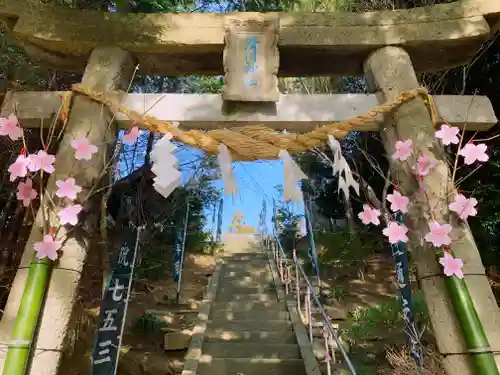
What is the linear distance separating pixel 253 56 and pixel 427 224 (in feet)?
5.87

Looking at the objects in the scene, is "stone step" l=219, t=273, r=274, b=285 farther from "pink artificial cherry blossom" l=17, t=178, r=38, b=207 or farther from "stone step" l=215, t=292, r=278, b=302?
"pink artificial cherry blossom" l=17, t=178, r=38, b=207

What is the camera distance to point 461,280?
262 cm

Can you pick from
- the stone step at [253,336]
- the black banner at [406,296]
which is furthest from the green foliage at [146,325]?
the black banner at [406,296]

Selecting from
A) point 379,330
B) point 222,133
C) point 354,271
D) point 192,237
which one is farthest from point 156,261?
point 222,133

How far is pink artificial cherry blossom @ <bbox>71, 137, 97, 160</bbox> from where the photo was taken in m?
2.83

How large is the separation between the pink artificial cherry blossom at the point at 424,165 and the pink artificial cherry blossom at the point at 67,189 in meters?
2.24

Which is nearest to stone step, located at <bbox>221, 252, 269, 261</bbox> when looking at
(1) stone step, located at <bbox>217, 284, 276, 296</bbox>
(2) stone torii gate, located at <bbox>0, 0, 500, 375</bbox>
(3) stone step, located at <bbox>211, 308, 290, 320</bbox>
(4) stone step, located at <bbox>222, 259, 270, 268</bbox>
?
(4) stone step, located at <bbox>222, 259, 270, 268</bbox>

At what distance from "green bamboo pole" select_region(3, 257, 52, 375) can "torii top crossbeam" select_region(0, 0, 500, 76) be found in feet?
6.17

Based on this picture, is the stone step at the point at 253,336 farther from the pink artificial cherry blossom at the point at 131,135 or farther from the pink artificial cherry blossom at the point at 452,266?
the pink artificial cherry blossom at the point at 131,135

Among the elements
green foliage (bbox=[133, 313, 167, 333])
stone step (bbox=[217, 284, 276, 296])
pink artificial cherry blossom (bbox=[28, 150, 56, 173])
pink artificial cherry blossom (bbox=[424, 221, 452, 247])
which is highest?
stone step (bbox=[217, 284, 276, 296])

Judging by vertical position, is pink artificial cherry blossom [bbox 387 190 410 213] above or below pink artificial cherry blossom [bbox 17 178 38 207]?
below

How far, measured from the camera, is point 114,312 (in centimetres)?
404

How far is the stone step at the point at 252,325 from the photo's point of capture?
607cm

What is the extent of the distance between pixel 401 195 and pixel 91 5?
15.9ft
